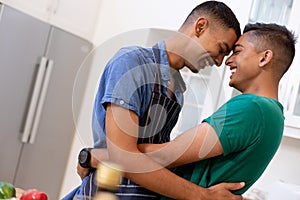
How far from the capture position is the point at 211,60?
103 centimetres

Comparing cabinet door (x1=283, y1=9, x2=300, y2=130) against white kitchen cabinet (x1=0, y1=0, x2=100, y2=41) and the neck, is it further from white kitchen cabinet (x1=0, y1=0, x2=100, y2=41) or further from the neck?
white kitchen cabinet (x1=0, y1=0, x2=100, y2=41)

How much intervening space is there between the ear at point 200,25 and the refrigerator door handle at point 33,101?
1831 mm

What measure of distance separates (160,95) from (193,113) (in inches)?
4.5

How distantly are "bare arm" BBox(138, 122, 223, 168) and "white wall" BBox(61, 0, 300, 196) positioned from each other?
1336 millimetres

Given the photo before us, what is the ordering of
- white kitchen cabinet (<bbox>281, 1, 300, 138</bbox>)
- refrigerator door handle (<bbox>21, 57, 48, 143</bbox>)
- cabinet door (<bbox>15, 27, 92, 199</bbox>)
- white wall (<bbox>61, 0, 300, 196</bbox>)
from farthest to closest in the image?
cabinet door (<bbox>15, 27, 92, 199</bbox>) < refrigerator door handle (<bbox>21, 57, 48, 143</bbox>) < white wall (<bbox>61, 0, 300, 196</bbox>) < white kitchen cabinet (<bbox>281, 1, 300, 138</bbox>)

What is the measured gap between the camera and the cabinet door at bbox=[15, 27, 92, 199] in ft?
9.12

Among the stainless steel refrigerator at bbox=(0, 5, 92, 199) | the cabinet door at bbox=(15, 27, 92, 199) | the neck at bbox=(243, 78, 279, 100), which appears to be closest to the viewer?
the neck at bbox=(243, 78, 279, 100)

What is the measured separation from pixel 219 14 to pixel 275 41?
18cm

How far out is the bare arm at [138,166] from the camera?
2.72ft

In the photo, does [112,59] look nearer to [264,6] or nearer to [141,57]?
[141,57]

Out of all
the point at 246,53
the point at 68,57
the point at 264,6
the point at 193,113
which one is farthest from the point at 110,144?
the point at 68,57

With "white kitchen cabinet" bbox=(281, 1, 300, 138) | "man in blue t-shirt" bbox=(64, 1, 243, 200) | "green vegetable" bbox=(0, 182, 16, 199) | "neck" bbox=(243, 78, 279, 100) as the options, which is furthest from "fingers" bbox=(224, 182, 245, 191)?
"white kitchen cabinet" bbox=(281, 1, 300, 138)

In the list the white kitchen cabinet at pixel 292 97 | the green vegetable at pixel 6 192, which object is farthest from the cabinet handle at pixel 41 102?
the green vegetable at pixel 6 192

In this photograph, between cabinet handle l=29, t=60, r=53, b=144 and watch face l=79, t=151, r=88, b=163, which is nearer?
watch face l=79, t=151, r=88, b=163
